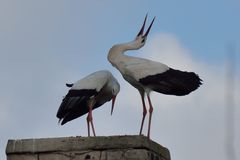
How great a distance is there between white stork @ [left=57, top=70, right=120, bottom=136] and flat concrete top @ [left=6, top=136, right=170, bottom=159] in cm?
156

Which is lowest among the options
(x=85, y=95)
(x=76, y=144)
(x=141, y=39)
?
(x=76, y=144)

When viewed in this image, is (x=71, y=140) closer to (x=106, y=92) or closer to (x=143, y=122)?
(x=143, y=122)

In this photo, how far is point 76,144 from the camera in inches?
217

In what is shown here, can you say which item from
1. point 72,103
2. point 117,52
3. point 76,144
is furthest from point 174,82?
point 76,144

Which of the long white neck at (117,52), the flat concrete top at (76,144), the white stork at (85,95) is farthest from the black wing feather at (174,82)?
the flat concrete top at (76,144)

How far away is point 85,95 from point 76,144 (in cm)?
175

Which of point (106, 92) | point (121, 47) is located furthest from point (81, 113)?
point (121, 47)

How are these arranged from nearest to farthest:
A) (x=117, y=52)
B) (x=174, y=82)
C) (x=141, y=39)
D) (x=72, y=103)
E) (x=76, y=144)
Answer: (x=76, y=144)
(x=174, y=82)
(x=72, y=103)
(x=117, y=52)
(x=141, y=39)

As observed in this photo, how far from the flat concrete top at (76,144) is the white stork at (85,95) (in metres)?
1.56

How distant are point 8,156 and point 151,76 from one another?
1914mm

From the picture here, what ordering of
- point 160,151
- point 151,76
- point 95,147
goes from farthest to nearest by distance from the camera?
point 151,76, point 160,151, point 95,147

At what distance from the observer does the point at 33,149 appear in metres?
5.55

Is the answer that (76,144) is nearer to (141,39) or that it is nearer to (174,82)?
(174,82)

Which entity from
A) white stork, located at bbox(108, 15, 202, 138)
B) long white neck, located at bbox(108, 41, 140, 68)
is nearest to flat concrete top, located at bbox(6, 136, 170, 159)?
white stork, located at bbox(108, 15, 202, 138)
